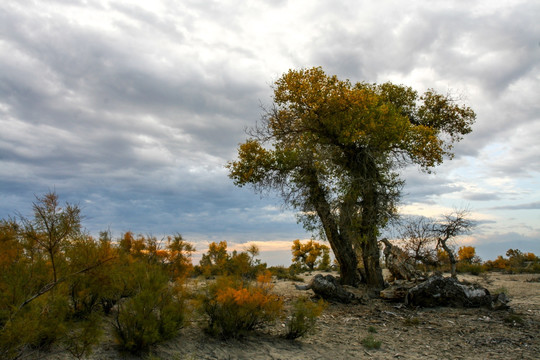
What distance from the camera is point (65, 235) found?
558cm

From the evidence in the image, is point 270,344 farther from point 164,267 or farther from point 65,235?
point 65,235

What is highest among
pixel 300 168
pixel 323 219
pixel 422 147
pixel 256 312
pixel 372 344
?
pixel 422 147

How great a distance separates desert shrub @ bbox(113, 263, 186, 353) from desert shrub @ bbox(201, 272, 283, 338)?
2.53ft

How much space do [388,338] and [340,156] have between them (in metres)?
8.17

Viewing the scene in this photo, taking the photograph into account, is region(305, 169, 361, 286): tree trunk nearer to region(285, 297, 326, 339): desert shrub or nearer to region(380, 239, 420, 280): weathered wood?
region(380, 239, 420, 280): weathered wood

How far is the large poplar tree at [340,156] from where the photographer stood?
14.2 m

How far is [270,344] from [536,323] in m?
8.24

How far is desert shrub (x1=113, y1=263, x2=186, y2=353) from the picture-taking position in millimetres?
6410

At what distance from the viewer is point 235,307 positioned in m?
7.97

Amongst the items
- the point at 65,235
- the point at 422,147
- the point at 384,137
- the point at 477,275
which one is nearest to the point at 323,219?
the point at 384,137

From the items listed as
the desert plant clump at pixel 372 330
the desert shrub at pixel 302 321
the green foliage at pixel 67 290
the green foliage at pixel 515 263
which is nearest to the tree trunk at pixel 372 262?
the desert plant clump at pixel 372 330

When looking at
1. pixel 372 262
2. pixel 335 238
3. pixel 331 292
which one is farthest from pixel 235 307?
pixel 372 262

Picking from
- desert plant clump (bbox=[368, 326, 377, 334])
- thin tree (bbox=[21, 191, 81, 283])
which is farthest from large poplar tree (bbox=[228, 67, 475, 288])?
thin tree (bbox=[21, 191, 81, 283])

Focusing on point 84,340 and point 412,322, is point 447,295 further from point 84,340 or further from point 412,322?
point 84,340
